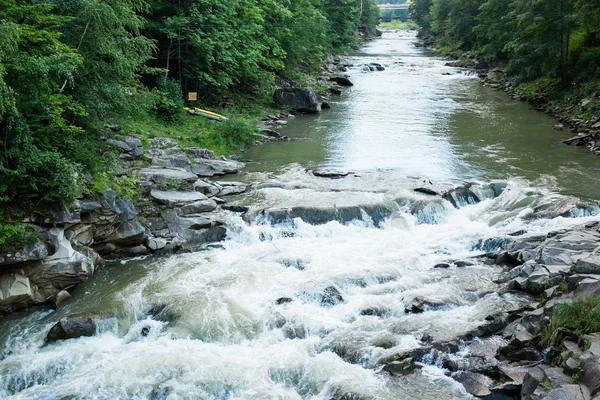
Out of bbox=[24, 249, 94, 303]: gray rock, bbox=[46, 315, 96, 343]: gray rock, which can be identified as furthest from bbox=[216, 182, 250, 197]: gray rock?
bbox=[46, 315, 96, 343]: gray rock

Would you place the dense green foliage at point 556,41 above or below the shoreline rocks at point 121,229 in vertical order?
above

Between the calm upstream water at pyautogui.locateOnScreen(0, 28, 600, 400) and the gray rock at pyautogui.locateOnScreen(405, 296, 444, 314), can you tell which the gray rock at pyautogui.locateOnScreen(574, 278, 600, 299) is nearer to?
the calm upstream water at pyautogui.locateOnScreen(0, 28, 600, 400)

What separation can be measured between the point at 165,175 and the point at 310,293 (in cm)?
683

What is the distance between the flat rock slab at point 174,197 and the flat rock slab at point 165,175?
58cm

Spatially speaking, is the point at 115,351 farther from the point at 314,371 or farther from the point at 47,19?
the point at 47,19

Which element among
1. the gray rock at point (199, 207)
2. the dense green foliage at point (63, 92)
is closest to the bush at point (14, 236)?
the dense green foliage at point (63, 92)

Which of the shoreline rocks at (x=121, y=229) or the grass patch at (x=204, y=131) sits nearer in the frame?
the shoreline rocks at (x=121, y=229)

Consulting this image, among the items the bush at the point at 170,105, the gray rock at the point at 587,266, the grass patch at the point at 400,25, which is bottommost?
the gray rock at the point at 587,266

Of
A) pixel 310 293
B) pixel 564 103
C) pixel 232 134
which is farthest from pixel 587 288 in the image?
pixel 564 103

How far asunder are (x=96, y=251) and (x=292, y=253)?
16.4 ft

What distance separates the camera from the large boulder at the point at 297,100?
104ft

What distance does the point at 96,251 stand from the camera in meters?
14.3

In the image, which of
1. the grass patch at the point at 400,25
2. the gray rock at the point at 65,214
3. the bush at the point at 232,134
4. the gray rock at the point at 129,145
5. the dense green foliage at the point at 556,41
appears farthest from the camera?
the grass patch at the point at 400,25

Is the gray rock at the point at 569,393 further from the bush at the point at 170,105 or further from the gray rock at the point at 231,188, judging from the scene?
the bush at the point at 170,105
